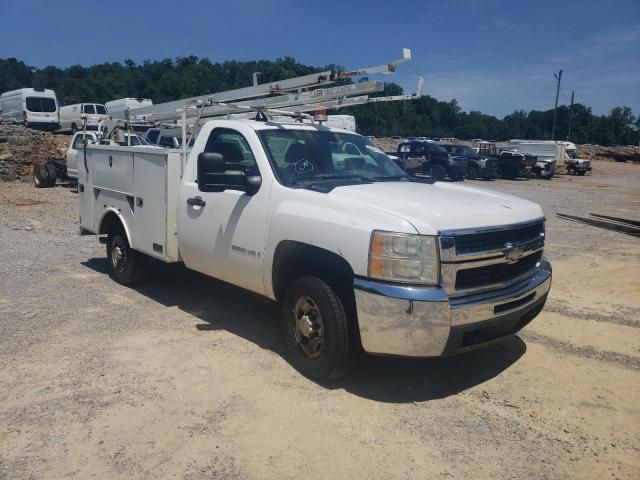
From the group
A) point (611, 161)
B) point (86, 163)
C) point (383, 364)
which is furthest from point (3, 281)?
point (611, 161)

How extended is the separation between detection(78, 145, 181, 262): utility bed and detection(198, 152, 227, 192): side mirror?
1.15 m

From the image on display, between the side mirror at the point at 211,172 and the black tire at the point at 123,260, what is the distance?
2.42 meters

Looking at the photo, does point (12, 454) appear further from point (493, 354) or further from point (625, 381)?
point (625, 381)

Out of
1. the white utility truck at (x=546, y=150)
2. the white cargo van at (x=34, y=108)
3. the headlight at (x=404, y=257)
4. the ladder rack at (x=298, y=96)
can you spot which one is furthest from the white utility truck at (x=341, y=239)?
the white utility truck at (x=546, y=150)

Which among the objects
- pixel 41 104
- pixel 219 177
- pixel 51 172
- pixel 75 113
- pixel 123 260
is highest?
pixel 41 104

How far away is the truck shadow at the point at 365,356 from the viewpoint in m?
4.11

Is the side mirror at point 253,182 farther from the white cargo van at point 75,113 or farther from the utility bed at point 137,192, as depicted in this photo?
the white cargo van at point 75,113

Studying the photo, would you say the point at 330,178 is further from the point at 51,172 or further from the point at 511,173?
the point at 511,173

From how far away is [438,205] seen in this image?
151 inches

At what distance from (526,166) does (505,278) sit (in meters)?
28.5

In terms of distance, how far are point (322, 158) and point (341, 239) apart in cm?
137

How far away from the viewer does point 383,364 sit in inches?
180

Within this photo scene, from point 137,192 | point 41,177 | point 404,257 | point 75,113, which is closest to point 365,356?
point 404,257

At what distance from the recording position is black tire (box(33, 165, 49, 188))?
1773 cm
